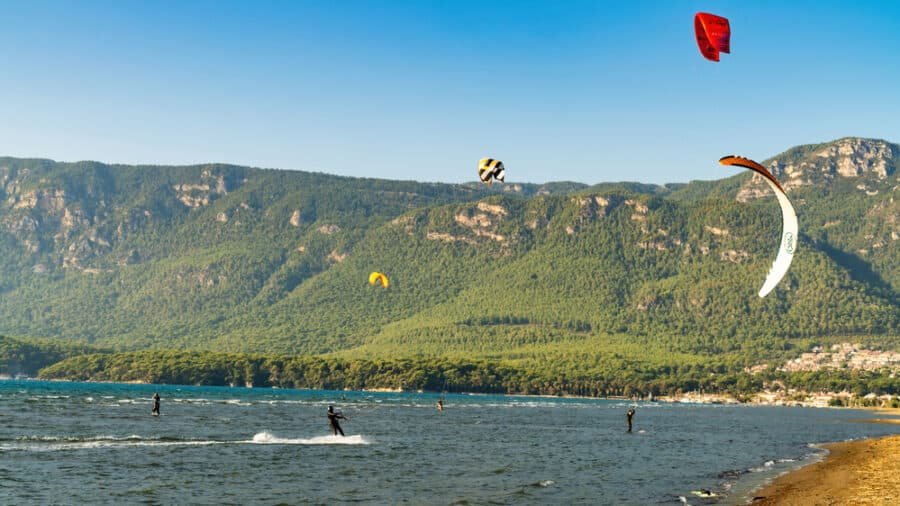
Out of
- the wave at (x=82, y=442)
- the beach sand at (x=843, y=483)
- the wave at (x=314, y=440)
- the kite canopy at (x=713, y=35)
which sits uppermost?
the kite canopy at (x=713, y=35)

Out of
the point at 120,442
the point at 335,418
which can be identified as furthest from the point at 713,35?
the point at 120,442

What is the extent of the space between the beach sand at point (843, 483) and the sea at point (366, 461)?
186 centimetres

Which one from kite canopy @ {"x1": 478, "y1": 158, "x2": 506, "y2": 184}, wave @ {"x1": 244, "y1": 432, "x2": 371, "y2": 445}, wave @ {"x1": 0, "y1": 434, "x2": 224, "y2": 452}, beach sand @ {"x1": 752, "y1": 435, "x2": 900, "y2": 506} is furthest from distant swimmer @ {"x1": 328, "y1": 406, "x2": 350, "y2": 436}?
beach sand @ {"x1": 752, "y1": 435, "x2": 900, "y2": 506}

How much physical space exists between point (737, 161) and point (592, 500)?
1931 centimetres

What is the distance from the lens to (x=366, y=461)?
6562cm

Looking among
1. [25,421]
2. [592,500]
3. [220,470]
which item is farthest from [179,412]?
[592,500]

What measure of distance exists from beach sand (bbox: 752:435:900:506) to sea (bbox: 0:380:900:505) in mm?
1862

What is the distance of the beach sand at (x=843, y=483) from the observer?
149 feet

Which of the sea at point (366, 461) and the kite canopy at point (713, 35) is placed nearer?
the kite canopy at point (713, 35)

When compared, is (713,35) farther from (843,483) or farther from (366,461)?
(366,461)

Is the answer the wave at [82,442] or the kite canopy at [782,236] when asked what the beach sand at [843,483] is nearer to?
the kite canopy at [782,236]

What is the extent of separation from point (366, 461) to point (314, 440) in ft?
55.6

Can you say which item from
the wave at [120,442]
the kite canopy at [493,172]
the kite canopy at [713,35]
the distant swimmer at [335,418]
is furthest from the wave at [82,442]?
the kite canopy at [713,35]

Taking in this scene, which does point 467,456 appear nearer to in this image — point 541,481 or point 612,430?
point 541,481
